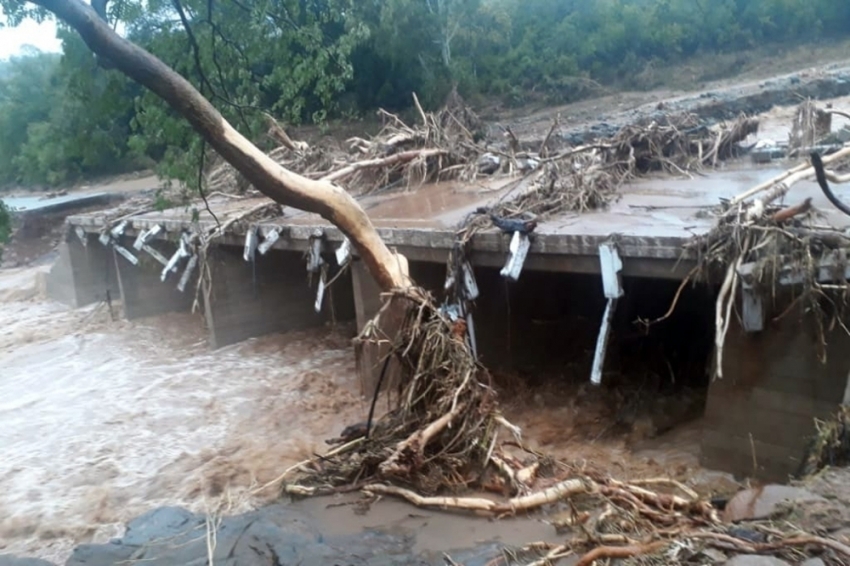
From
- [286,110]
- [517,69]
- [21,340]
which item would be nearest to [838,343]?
[21,340]

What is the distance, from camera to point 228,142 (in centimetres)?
487

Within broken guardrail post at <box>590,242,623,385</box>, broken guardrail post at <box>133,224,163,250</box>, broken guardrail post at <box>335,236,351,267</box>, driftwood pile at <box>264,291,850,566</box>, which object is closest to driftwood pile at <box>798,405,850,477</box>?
driftwood pile at <box>264,291,850,566</box>

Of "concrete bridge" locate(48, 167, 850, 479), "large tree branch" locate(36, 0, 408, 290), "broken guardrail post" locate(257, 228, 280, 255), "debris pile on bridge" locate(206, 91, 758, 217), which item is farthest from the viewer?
"broken guardrail post" locate(257, 228, 280, 255)

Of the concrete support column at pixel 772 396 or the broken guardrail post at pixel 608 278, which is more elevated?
the broken guardrail post at pixel 608 278

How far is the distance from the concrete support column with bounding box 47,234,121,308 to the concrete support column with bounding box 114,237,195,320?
160 cm

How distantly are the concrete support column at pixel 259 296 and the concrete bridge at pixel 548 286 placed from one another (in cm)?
2

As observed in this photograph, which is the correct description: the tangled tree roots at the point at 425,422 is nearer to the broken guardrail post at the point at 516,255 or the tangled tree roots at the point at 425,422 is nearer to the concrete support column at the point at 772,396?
the broken guardrail post at the point at 516,255

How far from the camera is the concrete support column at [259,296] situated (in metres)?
11.5

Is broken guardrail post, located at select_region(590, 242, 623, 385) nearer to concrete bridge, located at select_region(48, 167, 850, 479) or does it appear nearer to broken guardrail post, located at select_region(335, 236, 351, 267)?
concrete bridge, located at select_region(48, 167, 850, 479)

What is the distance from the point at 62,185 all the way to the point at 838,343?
90.8 ft

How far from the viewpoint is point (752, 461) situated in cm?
594

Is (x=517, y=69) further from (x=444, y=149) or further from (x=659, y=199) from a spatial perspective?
(x=659, y=199)

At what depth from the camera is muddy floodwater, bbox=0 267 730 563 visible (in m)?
6.38

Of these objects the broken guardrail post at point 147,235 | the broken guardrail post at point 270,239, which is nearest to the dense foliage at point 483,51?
the broken guardrail post at point 147,235
